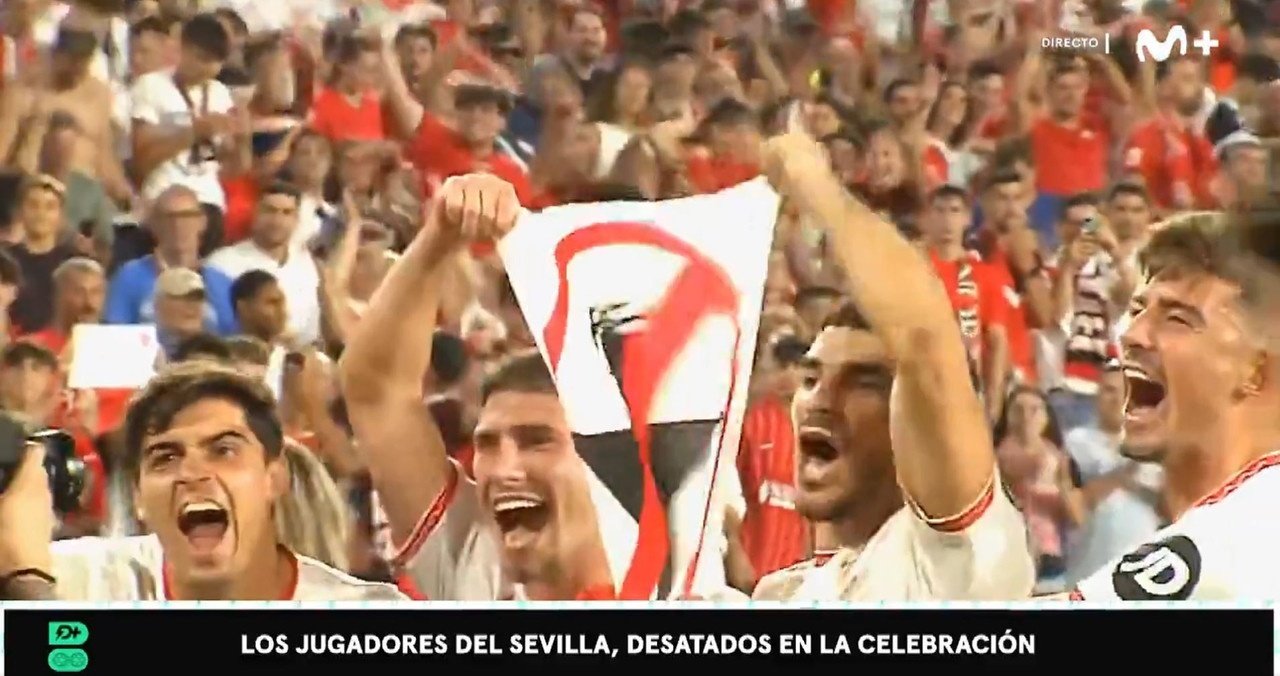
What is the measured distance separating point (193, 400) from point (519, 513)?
1.62 ft

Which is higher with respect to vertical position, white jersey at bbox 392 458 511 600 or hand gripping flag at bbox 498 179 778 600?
hand gripping flag at bbox 498 179 778 600

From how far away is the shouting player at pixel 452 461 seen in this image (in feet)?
7.27

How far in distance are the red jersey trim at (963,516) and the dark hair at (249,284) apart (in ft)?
3.18

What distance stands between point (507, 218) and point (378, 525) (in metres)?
0.48

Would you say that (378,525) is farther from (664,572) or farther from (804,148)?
(804,148)

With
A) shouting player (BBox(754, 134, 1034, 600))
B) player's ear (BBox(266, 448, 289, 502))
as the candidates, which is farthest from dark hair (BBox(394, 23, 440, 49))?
player's ear (BBox(266, 448, 289, 502))

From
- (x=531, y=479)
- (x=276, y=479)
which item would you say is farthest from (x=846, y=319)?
(x=276, y=479)

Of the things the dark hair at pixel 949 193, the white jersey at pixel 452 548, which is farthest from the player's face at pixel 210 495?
the dark hair at pixel 949 193

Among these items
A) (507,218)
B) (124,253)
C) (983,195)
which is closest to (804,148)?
(983,195)

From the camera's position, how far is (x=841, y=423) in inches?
87.4

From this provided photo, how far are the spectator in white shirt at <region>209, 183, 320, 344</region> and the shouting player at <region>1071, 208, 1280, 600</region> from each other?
1.17 m

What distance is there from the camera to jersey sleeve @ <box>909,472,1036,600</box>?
222 cm

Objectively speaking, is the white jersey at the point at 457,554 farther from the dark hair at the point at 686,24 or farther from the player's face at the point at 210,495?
the dark hair at the point at 686,24
